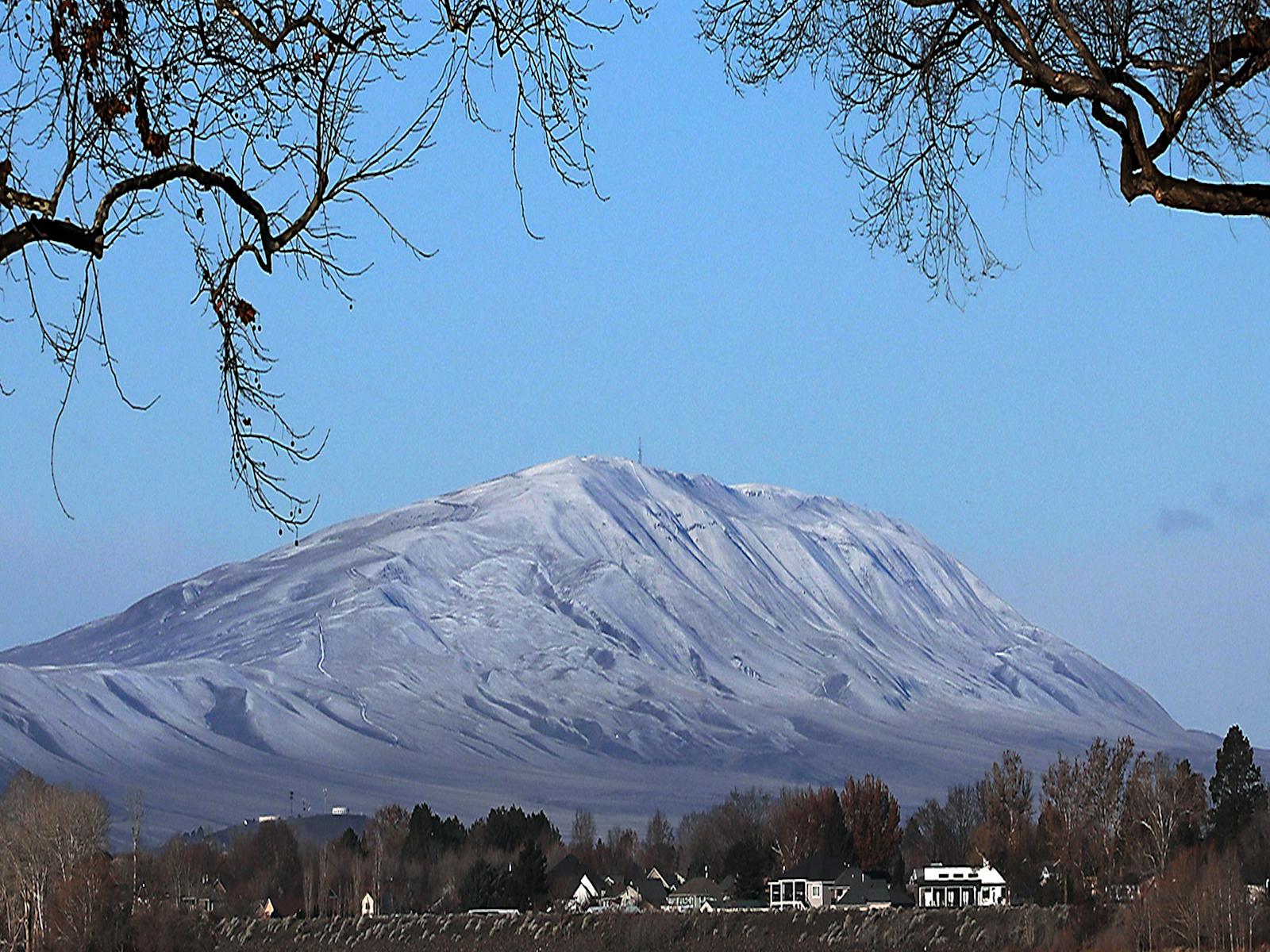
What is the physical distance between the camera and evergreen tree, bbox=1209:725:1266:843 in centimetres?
9600

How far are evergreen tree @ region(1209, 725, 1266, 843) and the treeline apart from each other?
0.38 feet

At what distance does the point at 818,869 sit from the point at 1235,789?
21150 mm

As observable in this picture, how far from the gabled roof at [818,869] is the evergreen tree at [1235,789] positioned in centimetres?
1910

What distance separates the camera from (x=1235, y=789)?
323 feet

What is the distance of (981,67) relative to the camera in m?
7.93

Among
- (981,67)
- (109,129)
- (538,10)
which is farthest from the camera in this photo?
(981,67)

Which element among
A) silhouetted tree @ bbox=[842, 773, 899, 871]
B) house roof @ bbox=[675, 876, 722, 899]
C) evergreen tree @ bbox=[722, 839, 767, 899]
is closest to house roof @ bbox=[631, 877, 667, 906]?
house roof @ bbox=[675, 876, 722, 899]

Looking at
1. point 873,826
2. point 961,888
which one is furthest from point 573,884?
point 961,888

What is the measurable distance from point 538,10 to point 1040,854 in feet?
341

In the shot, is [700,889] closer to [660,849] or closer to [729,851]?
[729,851]

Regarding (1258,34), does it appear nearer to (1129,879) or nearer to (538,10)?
(538,10)

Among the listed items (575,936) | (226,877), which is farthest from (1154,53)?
(226,877)

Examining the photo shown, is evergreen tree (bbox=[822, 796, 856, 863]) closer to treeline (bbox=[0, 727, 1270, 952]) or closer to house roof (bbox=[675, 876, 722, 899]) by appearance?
treeline (bbox=[0, 727, 1270, 952])

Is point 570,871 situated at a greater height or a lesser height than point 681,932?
greater
